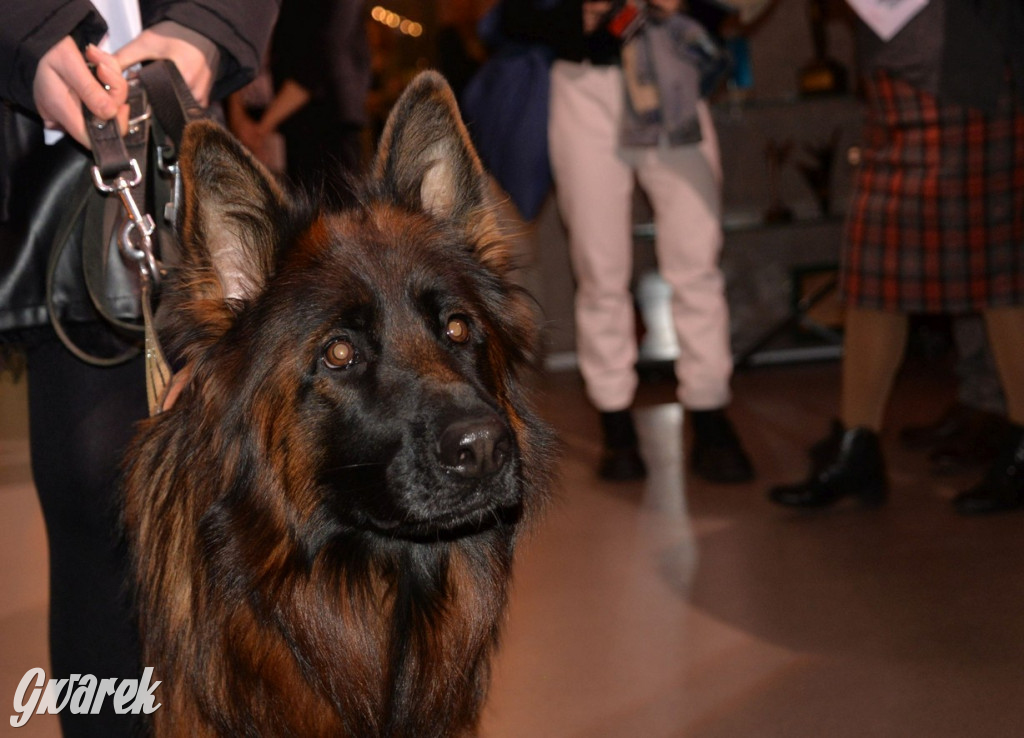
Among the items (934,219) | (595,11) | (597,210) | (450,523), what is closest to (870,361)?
(934,219)

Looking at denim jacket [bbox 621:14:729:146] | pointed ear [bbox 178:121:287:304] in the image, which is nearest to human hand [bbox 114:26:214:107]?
pointed ear [bbox 178:121:287:304]

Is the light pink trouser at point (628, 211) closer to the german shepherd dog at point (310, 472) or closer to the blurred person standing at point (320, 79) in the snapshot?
the blurred person standing at point (320, 79)

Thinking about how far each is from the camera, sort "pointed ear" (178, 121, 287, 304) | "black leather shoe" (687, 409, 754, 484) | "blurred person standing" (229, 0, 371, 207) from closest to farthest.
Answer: "pointed ear" (178, 121, 287, 304) → "blurred person standing" (229, 0, 371, 207) → "black leather shoe" (687, 409, 754, 484)

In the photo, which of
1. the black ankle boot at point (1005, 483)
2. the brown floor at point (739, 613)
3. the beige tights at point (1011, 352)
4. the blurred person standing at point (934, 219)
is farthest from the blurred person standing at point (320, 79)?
the black ankle boot at point (1005, 483)

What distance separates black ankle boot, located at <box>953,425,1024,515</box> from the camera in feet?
11.0

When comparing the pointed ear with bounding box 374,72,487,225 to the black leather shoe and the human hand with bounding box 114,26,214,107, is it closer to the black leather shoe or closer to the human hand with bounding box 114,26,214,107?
the human hand with bounding box 114,26,214,107

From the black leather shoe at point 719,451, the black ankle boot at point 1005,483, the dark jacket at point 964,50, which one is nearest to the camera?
the dark jacket at point 964,50

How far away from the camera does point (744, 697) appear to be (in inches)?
94.3

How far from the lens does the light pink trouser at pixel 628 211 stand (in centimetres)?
386

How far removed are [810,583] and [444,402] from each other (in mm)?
1794

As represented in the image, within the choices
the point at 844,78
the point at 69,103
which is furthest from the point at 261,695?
the point at 844,78

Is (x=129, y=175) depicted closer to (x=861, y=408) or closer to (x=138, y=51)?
(x=138, y=51)

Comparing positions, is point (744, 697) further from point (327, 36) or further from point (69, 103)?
point (327, 36)

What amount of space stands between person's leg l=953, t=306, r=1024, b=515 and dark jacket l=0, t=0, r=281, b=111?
8.10 feet
